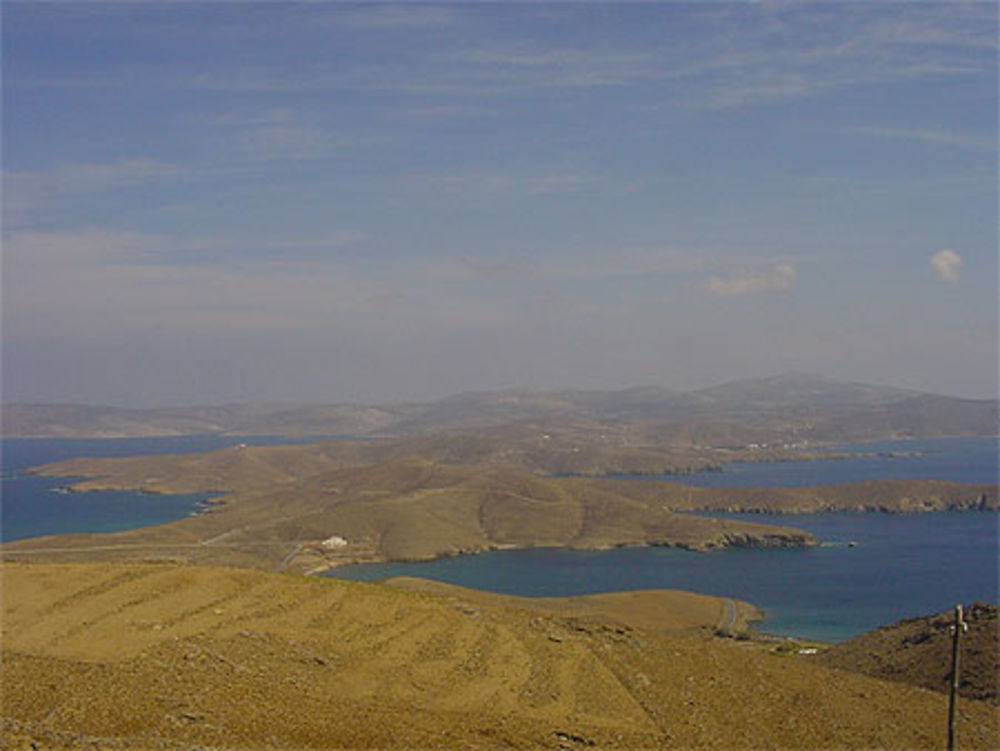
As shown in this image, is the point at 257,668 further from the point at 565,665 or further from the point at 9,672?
the point at 565,665

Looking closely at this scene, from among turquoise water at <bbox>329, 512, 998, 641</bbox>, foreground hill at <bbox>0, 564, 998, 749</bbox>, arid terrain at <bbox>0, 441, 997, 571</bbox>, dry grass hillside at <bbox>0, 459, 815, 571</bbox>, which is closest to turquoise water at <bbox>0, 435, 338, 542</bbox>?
arid terrain at <bbox>0, 441, 997, 571</bbox>

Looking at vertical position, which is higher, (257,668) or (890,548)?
(257,668)

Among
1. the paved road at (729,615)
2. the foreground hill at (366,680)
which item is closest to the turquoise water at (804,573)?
the paved road at (729,615)

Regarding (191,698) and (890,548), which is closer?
(191,698)

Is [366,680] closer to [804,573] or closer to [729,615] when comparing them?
[729,615]

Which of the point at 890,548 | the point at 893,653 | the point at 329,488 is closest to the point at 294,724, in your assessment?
the point at 893,653

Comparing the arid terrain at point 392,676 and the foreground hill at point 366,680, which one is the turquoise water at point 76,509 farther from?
the foreground hill at point 366,680
